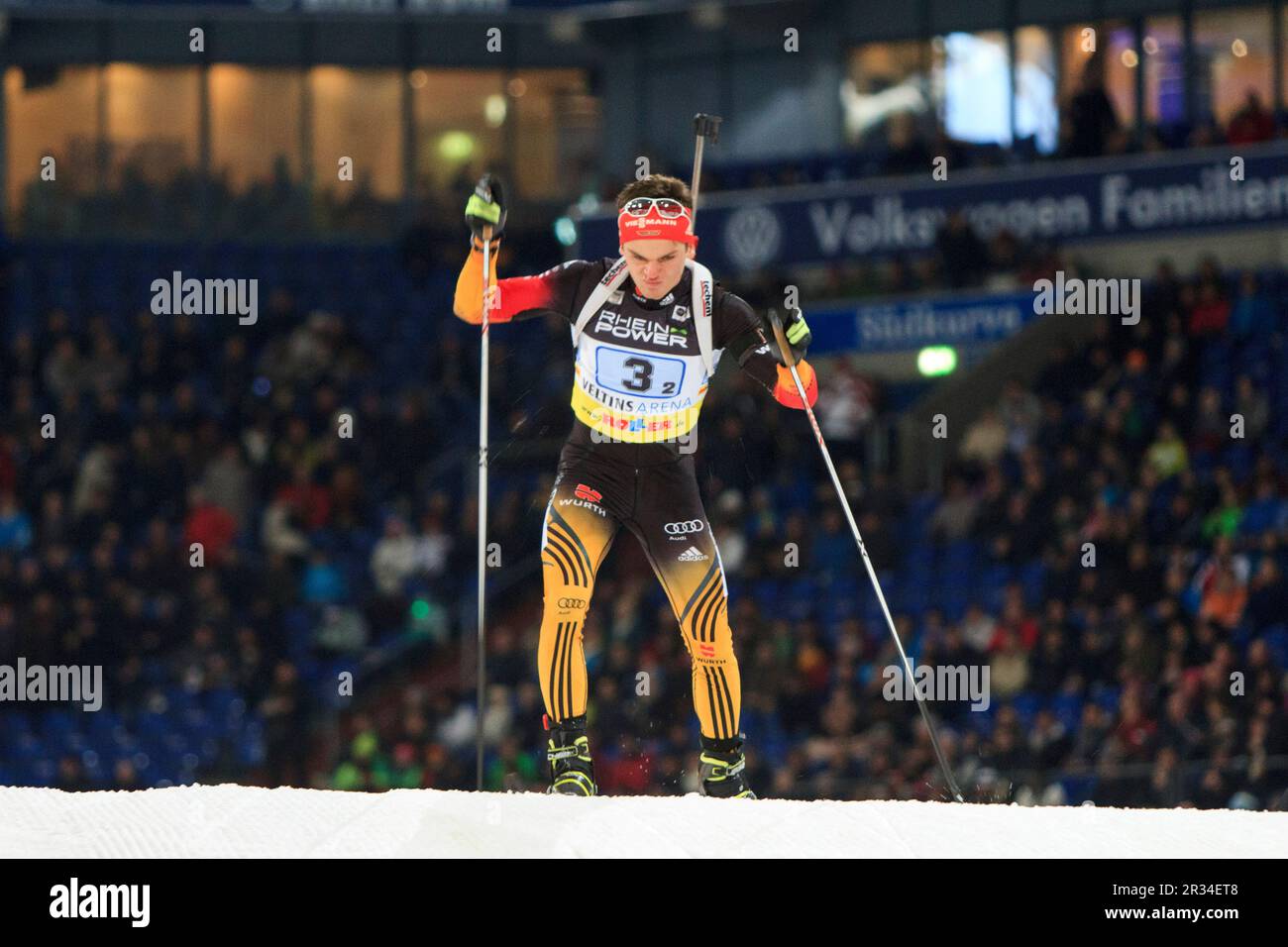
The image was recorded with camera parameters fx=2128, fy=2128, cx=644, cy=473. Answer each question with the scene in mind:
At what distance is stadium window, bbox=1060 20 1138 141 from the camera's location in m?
21.6

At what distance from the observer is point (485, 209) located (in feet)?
28.0

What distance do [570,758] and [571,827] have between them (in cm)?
135

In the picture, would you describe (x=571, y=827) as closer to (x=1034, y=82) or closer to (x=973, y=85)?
(x=1034, y=82)

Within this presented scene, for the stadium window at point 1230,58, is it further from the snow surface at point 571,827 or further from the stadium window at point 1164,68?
the snow surface at point 571,827

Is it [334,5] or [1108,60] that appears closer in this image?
[1108,60]

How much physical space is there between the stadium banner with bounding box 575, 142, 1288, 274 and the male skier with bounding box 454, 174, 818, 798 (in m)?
9.96

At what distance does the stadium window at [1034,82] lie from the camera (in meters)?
21.9

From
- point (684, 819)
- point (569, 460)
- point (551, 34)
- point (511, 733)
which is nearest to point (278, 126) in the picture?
point (551, 34)

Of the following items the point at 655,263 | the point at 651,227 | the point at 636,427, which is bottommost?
the point at 636,427

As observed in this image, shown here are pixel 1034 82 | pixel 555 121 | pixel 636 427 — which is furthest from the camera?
pixel 555 121

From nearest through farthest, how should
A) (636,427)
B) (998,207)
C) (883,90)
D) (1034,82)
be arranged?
(636,427), (998,207), (1034,82), (883,90)

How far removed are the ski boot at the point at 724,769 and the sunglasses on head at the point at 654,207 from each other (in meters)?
2.11

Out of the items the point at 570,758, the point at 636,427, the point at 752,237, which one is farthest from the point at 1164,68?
the point at 570,758

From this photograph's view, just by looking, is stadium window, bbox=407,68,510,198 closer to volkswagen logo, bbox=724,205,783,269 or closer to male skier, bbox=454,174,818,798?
volkswagen logo, bbox=724,205,783,269
